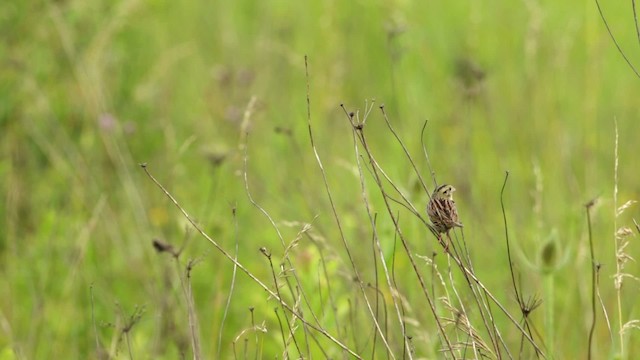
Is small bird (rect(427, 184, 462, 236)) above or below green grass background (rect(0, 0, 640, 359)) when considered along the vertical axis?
below

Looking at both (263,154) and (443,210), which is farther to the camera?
(263,154)

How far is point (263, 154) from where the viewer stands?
404 cm

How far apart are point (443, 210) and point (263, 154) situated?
2.58 m

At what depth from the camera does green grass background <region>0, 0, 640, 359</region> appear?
2.69m

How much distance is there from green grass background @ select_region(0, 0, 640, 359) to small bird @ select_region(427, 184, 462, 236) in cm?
44

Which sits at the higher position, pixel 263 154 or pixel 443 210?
pixel 263 154

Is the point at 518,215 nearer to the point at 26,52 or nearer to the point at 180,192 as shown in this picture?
the point at 180,192

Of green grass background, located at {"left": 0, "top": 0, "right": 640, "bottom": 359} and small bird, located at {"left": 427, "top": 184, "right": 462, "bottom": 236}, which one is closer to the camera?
small bird, located at {"left": 427, "top": 184, "right": 462, "bottom": 236}

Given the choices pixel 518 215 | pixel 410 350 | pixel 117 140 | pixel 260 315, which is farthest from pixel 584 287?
pixel 117 140

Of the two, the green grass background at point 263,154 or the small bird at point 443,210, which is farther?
the green grass background at point 263,154

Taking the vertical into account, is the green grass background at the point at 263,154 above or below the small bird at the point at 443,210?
above

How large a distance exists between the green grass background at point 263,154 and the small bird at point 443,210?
0.44 meters

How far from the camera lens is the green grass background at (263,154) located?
2.69 m

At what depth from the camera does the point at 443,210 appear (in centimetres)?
150
